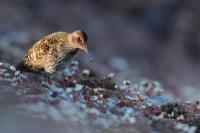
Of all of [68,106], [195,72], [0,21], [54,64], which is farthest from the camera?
[195,72]

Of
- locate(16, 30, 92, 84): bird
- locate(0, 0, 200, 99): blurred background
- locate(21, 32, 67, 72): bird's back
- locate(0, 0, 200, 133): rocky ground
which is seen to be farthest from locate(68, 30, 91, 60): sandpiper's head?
locate(0, 0, 200, 99): blurred background

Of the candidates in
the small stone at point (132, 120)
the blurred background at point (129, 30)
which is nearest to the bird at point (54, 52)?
the small stone at point (132, 120)

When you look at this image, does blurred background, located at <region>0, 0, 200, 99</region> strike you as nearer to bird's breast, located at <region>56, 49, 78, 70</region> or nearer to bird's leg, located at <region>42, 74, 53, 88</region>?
bird's leg, located at <region>42, 74, 53, 88</region>

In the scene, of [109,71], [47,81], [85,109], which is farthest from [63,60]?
[109,71]

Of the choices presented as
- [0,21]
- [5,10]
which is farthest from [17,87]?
[5,10]

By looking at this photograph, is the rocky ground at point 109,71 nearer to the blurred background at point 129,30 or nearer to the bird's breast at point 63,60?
the blurred background at point 129,30

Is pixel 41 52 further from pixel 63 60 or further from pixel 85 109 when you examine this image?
pixel 85 109

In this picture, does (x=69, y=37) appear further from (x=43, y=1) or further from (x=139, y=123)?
(x=43, y=1)
